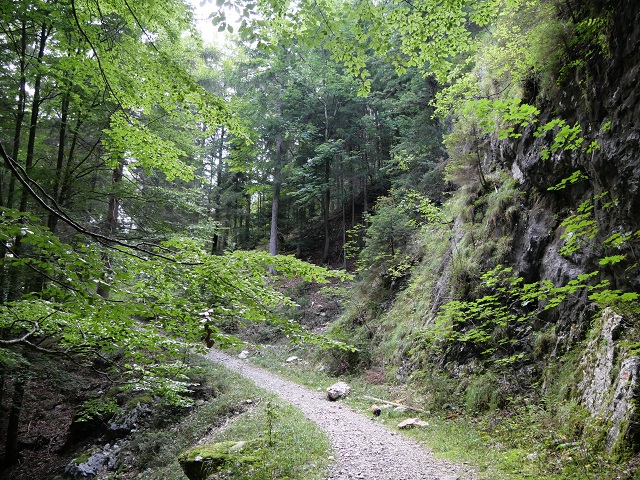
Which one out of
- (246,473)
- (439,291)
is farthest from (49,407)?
(439,291)

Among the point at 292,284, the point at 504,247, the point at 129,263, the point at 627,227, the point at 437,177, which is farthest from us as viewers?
the point at 292,284

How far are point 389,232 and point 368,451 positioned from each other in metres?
8.19

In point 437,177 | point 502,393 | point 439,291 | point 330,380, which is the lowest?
point 330,380

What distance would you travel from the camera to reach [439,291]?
10.2 metres

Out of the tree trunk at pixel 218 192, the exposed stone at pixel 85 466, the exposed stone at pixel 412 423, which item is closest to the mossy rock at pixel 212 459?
the exposed stone at pixel 412 423

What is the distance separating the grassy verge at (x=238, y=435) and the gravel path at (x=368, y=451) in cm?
36

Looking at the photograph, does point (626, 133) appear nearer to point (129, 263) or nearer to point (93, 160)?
point (129, 263)

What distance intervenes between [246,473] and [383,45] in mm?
6078

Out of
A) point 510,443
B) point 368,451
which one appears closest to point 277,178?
point 368,451

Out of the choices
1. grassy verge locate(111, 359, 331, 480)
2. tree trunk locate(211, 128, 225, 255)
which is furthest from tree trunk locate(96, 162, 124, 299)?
tree trunk locate(211, 128, 225, 255)

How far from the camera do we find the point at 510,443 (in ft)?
18.7

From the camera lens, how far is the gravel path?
5.34 meters

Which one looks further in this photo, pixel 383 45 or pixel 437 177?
pixel 437 177

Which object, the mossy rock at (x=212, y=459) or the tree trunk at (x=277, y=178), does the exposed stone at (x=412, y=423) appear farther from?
the tree trunk at (x=277, y=178)
